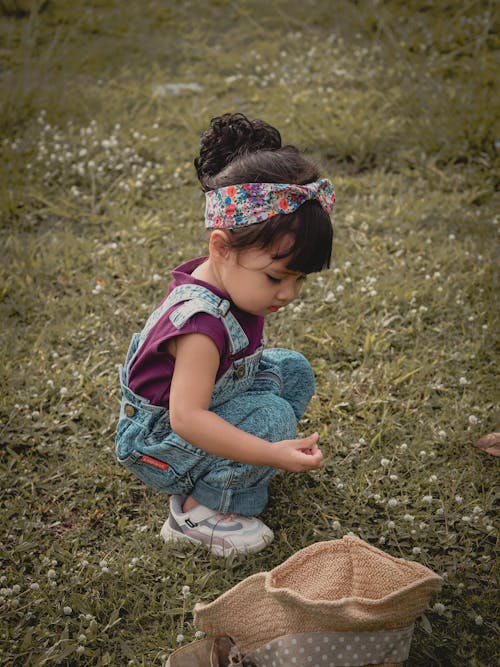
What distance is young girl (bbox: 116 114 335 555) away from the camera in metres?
2.53

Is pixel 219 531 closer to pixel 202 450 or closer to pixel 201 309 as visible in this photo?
pixel 202 450

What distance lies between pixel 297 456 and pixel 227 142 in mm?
1122

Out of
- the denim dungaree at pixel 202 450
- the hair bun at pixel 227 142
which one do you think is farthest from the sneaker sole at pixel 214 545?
the hair bun at pixel 227 142

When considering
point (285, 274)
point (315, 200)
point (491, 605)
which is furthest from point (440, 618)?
point (315, 200)

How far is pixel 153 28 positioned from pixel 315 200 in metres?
5.78

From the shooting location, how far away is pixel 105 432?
3.52m

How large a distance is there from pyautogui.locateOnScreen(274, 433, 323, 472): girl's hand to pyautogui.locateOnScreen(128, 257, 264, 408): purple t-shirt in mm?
393

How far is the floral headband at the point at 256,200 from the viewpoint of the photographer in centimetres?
250

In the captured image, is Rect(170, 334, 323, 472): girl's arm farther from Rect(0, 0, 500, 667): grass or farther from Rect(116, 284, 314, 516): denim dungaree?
Rect(0, 0, 500, 667): grass

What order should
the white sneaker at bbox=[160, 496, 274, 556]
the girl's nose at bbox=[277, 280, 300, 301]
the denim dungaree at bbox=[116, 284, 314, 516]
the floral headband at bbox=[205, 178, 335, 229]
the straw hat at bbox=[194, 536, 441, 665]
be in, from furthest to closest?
the white sneaker at bbox=[160, 496, 274, 556]
the denim dungaree at bbox=[116, 284, 314, 516]
the girl's nose at bbox=[277, 280, 300, 301]
the floral headband at bbox=[205, 178, 335, 229]
the straw hat at bbox=[194, 536, 441, 665]

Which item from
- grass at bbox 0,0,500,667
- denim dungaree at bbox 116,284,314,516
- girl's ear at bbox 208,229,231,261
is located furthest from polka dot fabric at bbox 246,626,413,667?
girl's ear at bbox 208,229,231,261

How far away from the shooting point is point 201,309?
8.36ft

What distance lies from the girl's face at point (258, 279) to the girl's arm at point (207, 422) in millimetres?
222

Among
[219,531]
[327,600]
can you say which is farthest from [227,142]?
[327,600]
